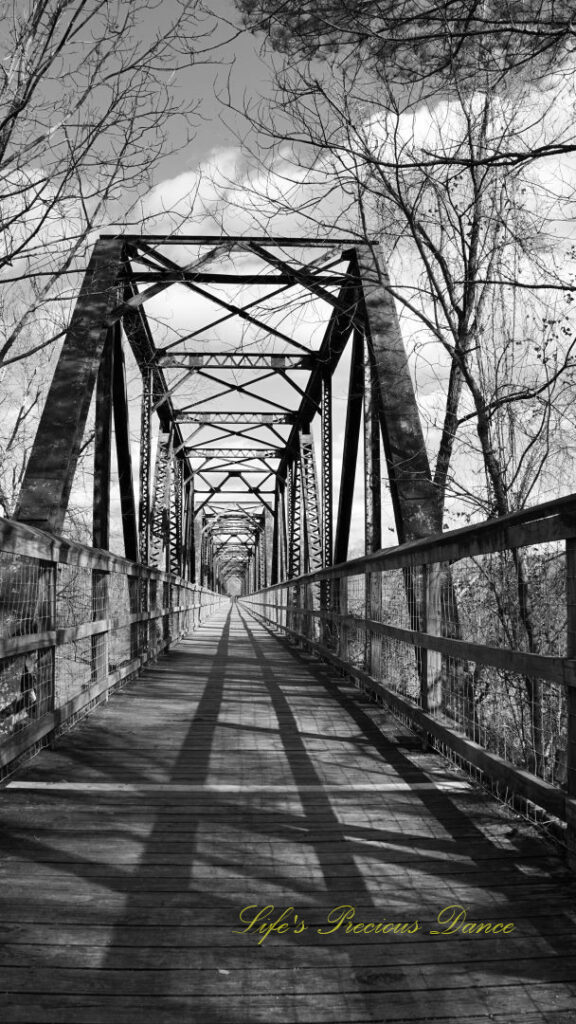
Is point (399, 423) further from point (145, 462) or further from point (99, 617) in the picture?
point (145, 462)

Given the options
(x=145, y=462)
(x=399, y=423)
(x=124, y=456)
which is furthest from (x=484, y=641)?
(x=145, y=462)

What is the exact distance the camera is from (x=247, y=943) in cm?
214

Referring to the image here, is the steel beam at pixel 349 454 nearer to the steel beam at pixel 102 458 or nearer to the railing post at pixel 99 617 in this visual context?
the steel beam at pixel 102 458

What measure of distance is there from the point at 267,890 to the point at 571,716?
40.1 inches

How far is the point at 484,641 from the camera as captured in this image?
590 cm

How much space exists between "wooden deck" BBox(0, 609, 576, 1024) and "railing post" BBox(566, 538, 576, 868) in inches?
6.3

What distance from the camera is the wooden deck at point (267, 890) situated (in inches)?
73.7

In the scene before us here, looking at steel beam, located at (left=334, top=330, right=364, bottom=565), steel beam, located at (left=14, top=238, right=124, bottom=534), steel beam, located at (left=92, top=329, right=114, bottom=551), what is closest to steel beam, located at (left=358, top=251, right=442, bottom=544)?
steel beam, located at (left=334, top=330, right=364, bottom=565)

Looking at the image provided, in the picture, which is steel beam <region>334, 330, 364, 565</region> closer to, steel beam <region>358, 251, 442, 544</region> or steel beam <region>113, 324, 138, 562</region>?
steel beam <region>358, 251, 442, 544</region>

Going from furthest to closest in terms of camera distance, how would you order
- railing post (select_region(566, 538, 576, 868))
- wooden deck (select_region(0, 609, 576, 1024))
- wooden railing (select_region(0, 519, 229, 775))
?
wooden railing (select_region(0, 519, 229, 775)) → railing post (select_region(566, 538, 576, 868)) → wooden deck (select_region(0, 609, 576, 1024))

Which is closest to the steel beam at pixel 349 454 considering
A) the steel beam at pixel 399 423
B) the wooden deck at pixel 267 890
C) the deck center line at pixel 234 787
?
the steel beam at pixel 399 423

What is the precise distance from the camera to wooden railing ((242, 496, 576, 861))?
2.67 meters

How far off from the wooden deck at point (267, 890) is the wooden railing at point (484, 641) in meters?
0.23

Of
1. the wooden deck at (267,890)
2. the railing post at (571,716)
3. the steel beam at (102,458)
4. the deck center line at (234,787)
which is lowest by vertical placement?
the wooden deck at (267,890)
